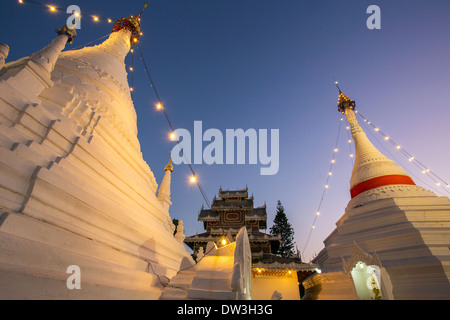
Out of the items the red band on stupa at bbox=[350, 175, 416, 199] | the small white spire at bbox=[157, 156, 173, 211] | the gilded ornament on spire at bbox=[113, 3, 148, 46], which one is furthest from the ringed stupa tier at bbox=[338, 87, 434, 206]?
the gilded ornament on spire at bbox=[113, 3, 148, 46]

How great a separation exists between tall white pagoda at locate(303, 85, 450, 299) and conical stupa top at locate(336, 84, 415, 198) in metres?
0.05

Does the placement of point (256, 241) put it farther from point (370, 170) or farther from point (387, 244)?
point (387, 244)

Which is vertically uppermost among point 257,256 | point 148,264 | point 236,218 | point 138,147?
point 138,147

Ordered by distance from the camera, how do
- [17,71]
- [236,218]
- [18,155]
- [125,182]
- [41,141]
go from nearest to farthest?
1. [18,155]
2. [41,141]
3. [17,71]
4. [125,182]
5. [236,218]

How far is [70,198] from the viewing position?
13.1ft

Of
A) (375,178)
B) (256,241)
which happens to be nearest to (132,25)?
(375,178)

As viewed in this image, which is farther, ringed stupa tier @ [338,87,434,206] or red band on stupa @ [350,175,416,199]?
red band on stupa @ [350,175,416,199]

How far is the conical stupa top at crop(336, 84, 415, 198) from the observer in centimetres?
1320

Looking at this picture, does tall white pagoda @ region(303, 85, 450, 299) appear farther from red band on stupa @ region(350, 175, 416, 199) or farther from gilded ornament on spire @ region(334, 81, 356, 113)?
gilded ornament on spire @ region(334, 81, 356, 113)

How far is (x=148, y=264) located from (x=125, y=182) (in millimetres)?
2336

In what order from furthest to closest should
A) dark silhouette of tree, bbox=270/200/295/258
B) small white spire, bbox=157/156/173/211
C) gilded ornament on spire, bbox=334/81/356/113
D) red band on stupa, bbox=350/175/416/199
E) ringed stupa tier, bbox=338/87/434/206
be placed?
dark silhouette of tree, bbox=270/200/295/258
gilded ornament on spire, bbox=334/81/356/113
red band on stupa, bbox=350/175/416/199
ringed stupa tier, bbox=338/87/434/206
small white spire, bbox=157/156/173/211
